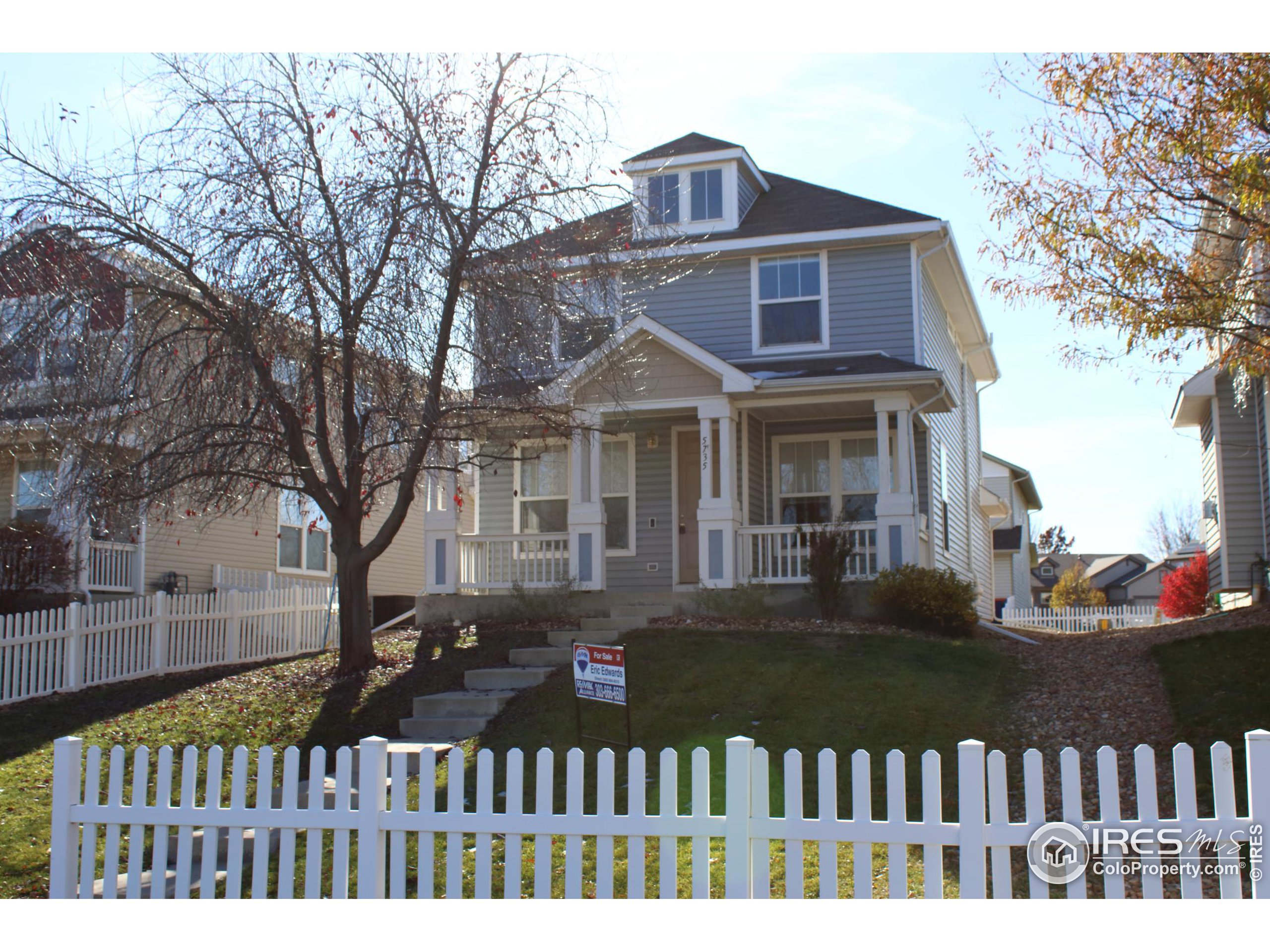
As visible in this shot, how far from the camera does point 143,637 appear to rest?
481 inches

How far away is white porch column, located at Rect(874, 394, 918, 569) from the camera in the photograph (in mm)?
14461

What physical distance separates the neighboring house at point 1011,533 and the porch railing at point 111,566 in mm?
22856

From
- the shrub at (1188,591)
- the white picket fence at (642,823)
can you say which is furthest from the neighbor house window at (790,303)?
the white picket fence at (642,823)

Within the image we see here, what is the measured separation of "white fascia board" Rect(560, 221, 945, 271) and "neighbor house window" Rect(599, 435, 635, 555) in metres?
3.11

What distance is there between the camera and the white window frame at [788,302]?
17.0 metres

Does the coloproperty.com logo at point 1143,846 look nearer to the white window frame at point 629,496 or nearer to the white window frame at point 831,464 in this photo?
the white window frame at point 831,464

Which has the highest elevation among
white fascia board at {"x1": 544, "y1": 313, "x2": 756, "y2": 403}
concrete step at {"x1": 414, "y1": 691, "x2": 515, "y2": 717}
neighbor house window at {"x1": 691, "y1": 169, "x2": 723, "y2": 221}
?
neighbor house window at {"x1": 691, "y1": 169, "x2": 723, "y2": 221}

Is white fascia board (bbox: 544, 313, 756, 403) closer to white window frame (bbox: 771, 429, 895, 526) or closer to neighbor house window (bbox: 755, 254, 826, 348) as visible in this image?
neighbor house window (bbox: 755, 254, 826, 348)

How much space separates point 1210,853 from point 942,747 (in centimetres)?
291

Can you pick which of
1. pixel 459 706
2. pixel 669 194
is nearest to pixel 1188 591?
pixel 669 194

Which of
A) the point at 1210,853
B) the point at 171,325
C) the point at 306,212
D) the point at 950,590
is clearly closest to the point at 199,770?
the point at 171,325

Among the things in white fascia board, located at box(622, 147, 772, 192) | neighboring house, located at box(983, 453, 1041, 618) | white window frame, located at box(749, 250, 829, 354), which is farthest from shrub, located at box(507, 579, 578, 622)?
neighboring house, located at box(983, 453, 1041, 618)

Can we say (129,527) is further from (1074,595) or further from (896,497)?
(1074,595)

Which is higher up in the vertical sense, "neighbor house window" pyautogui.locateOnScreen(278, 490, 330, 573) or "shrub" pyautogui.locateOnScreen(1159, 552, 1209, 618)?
"neighbor house window" pyautogui.locateOnScreen(278, 490, 330, 573)
